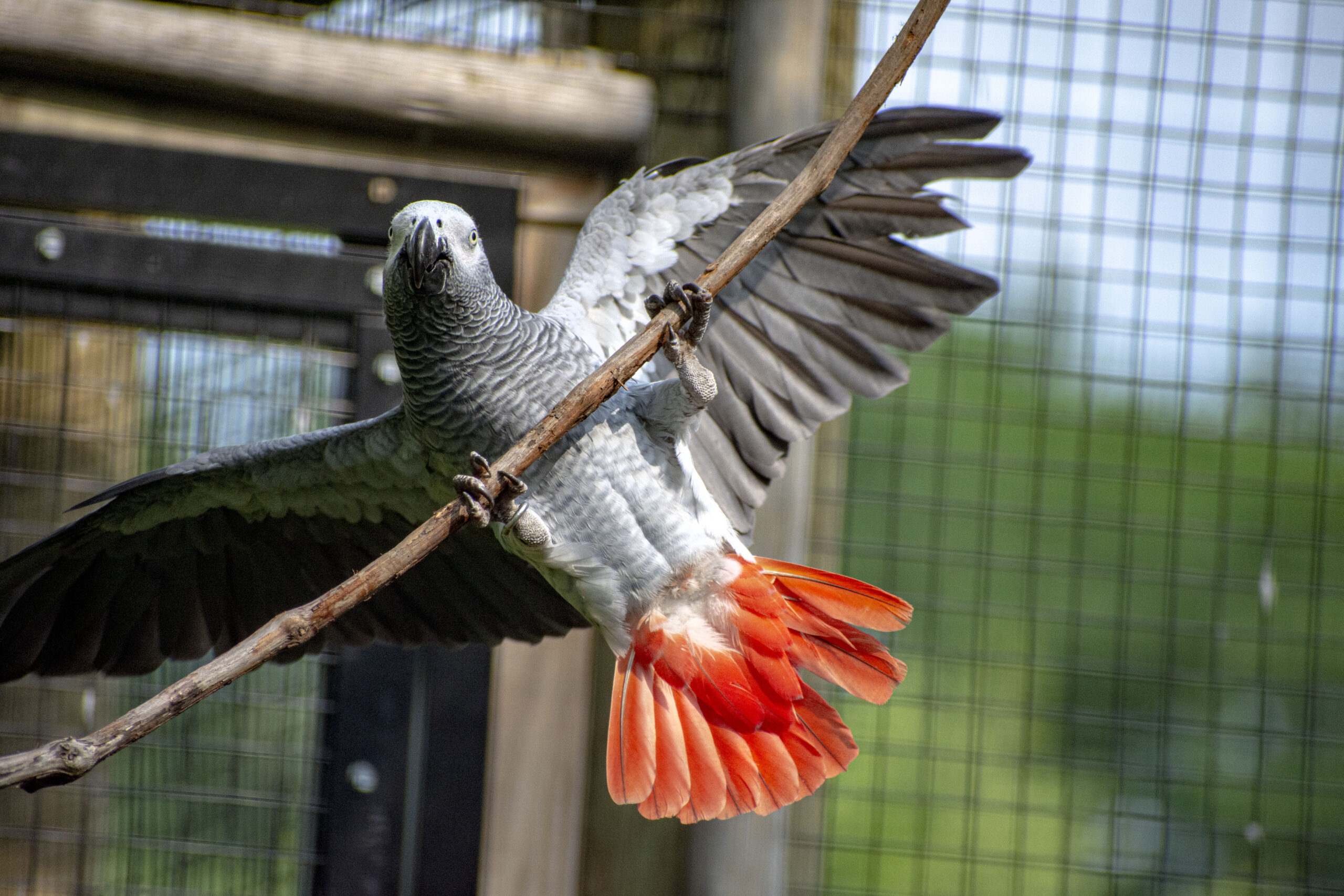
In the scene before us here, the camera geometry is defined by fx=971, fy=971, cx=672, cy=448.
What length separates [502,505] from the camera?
100 centimetres

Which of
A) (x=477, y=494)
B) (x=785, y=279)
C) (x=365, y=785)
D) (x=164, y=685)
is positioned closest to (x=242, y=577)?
(x=365, y=785)

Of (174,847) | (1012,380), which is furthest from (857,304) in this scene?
(1012,380)

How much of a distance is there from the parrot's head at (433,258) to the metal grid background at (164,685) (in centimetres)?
41

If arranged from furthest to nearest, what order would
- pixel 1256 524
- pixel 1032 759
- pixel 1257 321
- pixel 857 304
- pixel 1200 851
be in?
pixel 1256 524, pixel 1200 851, pixel 1257 321, pixel 1032 759, pixel 857 304

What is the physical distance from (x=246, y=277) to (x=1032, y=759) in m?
1.50

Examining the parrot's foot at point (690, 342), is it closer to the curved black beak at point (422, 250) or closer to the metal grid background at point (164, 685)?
the curved black beak at point (422, 250)

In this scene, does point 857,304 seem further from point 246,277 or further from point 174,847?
point 174,847

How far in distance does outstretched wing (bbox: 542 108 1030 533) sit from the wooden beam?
11.2 inches

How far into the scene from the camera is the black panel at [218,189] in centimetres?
131

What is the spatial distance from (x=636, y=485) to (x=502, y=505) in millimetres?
156

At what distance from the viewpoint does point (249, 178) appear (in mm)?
1342

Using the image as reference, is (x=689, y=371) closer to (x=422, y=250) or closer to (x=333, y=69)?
(x=422, y=250)

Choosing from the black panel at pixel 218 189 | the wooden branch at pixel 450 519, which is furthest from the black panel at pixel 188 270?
the wooden branch at pixel 450 519

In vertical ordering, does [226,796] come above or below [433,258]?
below
